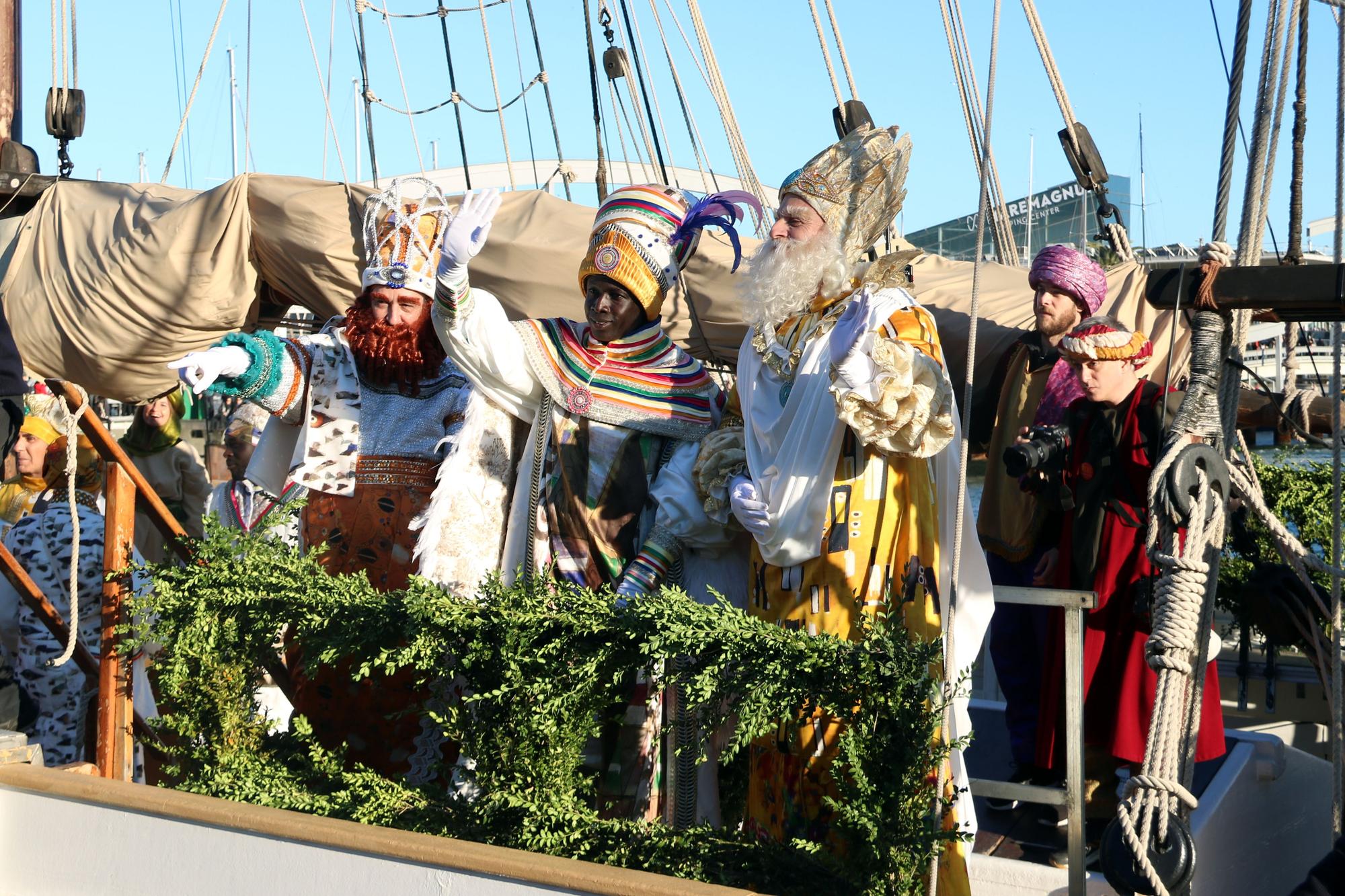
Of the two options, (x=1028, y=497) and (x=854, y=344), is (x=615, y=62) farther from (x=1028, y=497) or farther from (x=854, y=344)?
(x=854, y=344)

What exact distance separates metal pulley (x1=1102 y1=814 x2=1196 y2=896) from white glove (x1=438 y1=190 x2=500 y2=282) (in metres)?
1.95

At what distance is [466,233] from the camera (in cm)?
333

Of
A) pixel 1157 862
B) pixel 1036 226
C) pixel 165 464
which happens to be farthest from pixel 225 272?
pixel 1036 226

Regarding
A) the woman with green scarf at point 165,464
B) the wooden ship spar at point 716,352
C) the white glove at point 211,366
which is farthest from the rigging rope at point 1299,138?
the woman with green scarf at point 165,464

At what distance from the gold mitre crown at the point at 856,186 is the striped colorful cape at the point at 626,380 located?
591mm

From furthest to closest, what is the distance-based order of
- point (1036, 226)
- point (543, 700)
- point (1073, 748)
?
point (1036, 226) → point (543, 700) → point (1073, 748)

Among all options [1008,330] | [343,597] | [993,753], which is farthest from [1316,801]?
[343,597]

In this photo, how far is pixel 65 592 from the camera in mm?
4172

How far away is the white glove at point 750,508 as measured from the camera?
310cm

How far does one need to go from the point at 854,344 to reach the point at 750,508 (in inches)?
17.9

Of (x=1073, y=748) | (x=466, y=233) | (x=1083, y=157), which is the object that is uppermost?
(x=1083, y=157)

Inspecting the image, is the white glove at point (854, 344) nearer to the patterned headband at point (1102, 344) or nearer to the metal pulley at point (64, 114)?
the patterned headband at point (1102, 344)

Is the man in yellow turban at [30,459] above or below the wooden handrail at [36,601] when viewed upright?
above

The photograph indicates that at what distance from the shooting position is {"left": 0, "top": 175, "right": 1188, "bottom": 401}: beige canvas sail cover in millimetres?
5262
